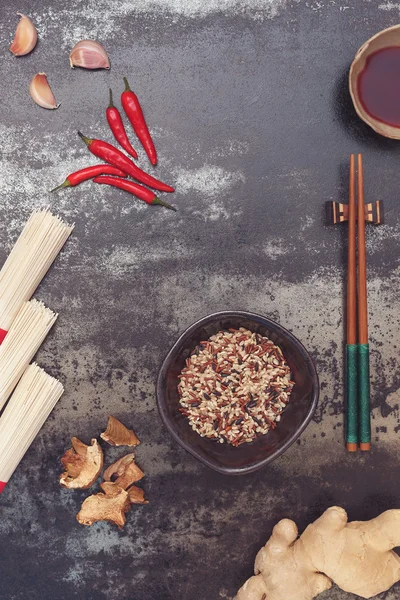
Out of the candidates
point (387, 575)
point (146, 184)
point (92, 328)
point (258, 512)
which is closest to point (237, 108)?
point (146, 184)

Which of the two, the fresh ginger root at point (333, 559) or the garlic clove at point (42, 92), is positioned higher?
the garlic clove at point (42, 92)

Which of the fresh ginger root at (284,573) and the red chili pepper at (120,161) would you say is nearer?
the fresh ginger root at (284,573)

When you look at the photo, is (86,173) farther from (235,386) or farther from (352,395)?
(352,395)

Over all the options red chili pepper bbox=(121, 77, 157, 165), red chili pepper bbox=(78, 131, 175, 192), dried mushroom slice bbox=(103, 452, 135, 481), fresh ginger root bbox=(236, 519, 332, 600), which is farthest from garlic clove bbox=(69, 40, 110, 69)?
fresh ginger root bbox=(236, 519, 332, 600)

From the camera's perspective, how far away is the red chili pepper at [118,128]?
259cm

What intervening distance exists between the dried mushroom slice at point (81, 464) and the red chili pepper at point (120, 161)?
1363mm

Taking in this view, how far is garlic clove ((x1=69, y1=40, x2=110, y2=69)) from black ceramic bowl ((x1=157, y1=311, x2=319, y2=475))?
147 cm

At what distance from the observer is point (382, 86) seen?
252 cm

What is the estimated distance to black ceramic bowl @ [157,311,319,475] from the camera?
234 cm

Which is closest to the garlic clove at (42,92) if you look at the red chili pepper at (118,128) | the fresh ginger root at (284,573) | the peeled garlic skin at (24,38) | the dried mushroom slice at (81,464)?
the peeled garlic skin at (24,38)

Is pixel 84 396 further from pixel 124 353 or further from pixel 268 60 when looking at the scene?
pixel 268 60

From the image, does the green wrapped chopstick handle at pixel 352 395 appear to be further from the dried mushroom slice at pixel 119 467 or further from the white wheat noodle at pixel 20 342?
the white wheat noodle at pixel 20 342

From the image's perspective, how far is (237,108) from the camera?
266cm

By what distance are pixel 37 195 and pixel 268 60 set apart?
1423 mm
